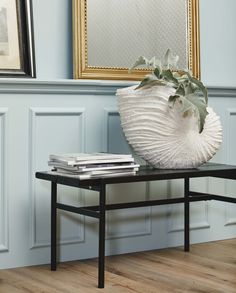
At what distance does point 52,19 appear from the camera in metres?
2.82

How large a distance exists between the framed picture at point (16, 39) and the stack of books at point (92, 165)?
39 cm

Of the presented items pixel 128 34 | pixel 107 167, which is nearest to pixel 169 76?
pixel 128 34

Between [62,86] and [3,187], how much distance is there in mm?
467

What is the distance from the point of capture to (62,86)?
2742 millimetres

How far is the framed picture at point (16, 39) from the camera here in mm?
2680

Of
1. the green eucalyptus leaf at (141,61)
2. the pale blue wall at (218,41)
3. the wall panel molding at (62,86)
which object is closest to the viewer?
the wall panel molding at (62,86)

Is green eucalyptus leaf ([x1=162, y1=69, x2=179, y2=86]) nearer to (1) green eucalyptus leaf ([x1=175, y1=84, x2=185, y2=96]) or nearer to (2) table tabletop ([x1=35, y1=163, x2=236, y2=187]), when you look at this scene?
(1) green eucalyptus leaf ([x1=175, y1=84, x2=185, y2=96])

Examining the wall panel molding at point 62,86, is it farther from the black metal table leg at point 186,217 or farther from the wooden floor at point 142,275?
the wooden floor at point 142,275

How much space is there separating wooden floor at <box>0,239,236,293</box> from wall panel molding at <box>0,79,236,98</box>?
27.5 inches

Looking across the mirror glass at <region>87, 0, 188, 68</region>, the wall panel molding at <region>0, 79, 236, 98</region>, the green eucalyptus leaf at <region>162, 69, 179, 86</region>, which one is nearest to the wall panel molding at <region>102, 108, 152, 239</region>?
the wall panel molding at <region>0, 79, 236, 98</region>

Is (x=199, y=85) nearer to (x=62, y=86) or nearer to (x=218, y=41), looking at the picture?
(x=62, y=86)

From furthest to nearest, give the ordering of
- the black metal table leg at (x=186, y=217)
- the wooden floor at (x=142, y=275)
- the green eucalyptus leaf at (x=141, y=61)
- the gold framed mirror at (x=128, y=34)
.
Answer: the black metal table leg at (x=186, y=217)
the gold framed mirror at (x=128, y=34)
the green eucalyptus leaf at (x=141, y=61)
the wooden floor at (x=142, y=275)

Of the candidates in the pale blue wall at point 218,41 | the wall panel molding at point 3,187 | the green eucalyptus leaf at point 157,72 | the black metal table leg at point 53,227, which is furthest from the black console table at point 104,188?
the pale blue wall at point 218,41

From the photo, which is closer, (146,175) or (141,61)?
(146,175)
